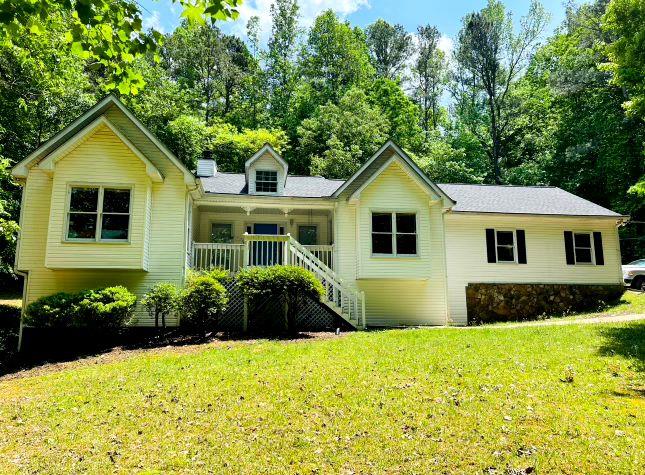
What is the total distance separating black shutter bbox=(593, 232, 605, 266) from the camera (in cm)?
1969

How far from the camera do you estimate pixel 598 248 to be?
19.8 m

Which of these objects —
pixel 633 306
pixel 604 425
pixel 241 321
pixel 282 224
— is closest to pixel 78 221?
pixel 241 321

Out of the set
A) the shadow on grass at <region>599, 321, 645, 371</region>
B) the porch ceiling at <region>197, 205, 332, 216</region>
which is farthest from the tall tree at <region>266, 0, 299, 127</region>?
the shadow on grass at <region>599, 321, 645, 371</region>

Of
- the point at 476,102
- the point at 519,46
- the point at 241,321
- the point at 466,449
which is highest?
the point at 519,46

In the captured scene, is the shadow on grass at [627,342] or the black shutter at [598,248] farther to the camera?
the black shutter at [598,248]

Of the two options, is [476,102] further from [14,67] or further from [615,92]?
[14,67]

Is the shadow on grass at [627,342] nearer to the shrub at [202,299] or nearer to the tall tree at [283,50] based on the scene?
the shrub at [202,299]

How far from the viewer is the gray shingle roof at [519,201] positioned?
1945 cm

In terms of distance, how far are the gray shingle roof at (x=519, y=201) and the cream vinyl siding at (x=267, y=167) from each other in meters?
7.53

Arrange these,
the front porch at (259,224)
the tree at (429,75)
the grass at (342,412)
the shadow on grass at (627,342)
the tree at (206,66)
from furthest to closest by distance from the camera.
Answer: the tree at (429,75) < the tree at (206,66) < the front porch at (259,224) < the shadow on grass at (627,342) < the grass at (342,412)

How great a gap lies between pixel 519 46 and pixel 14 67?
1472 inches

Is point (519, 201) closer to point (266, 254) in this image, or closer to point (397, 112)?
point (266, 254)

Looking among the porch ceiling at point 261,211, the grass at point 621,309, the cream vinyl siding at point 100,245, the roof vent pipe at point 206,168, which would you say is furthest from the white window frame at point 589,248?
the cream vinyl siding at point 100,245

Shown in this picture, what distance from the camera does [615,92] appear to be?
3203 centimetres
